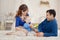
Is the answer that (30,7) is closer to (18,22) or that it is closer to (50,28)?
(18,22)

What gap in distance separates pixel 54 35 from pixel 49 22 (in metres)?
0.13

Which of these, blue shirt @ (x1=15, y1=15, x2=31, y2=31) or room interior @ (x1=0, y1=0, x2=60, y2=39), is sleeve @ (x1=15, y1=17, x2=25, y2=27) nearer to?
blue shirt @ (x1=15, y1=15, x2=31, y2=31)

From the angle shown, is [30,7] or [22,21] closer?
[22,21]

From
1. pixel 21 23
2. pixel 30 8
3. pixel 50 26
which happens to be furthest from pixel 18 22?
pixel 30 8

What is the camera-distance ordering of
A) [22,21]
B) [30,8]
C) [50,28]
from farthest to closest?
1. [30,8]
2. [22,21]
3. [50,28]

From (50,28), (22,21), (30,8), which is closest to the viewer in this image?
(50,28)

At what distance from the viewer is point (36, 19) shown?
10.1 feet

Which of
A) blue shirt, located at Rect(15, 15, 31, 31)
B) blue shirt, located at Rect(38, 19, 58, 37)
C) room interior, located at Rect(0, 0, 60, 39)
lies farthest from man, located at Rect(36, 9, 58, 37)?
room interior, located at Rect(0, 0, 60, 39)

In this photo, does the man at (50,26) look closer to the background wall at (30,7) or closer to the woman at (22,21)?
the woman at (22,21)

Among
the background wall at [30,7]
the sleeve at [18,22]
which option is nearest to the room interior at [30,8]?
the background wall at [30,7]

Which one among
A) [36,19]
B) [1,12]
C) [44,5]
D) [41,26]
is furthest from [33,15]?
[41,26]

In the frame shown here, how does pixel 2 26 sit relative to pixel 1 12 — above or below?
below

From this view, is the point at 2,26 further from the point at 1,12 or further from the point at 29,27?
the point at 29,27

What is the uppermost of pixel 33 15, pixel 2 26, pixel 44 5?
pixel 44 5
